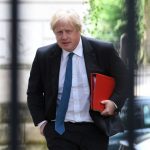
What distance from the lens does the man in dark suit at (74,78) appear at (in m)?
2.71

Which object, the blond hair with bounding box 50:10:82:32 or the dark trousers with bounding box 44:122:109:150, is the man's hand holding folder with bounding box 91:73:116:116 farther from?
the blond hair with bounding box 50:10:82:32

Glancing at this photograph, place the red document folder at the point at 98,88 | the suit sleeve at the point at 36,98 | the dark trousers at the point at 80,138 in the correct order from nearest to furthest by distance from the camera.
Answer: the red document folder at the point at 98,88 < the dark trousers at the point at 80,138 < the suit sleeve at the point at 36,98

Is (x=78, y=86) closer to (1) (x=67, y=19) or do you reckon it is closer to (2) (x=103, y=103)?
(2) (x=103, y=103)

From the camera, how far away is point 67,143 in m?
2.83

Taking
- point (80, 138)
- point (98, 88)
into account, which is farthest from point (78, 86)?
point (80, 138)

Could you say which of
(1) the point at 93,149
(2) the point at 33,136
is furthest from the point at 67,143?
(2) the point at 33,136

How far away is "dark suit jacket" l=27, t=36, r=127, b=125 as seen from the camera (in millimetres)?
2732

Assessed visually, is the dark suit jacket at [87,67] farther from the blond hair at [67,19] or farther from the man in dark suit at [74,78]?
the blond hair at [67,19]

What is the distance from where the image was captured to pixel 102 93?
9.00 feet

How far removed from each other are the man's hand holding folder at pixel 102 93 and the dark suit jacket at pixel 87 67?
0.03 metres

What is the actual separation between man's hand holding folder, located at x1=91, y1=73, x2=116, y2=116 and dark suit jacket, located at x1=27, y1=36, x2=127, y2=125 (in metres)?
0.03

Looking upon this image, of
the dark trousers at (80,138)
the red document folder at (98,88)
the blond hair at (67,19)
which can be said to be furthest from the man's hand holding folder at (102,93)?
the blond hair at (67,19)

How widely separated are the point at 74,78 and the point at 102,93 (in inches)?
5.1

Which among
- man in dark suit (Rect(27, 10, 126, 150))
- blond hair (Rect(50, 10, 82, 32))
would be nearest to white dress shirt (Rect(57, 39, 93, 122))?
man in dark suit (Rect(27, 10, 126, 150))
